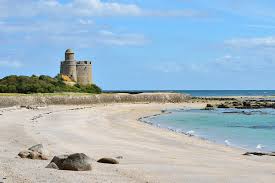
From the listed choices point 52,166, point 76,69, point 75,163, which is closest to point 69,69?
point 76,69

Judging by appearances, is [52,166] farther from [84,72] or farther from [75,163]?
[84,72]

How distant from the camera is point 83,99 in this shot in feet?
226

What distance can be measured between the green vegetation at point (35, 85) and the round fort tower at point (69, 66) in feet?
10.9

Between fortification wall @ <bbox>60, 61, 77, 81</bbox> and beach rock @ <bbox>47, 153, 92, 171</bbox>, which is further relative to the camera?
fortification wall @ <bbox>60, 61, 77, 81</bbox>

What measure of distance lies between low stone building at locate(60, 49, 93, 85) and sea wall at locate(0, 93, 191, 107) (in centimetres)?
903

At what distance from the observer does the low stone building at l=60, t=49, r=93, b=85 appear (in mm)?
83562

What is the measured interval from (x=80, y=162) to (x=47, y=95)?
5405 centimetres

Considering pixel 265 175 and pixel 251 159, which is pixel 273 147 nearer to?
pixel 251 159

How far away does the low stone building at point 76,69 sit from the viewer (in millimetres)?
83562

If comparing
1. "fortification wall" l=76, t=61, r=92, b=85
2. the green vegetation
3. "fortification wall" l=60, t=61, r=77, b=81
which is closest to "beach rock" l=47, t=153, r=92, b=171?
the green vegetation

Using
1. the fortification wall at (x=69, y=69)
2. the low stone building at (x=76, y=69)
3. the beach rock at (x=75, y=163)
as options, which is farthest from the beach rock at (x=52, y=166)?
the fortification wall at (x=69, y=69)

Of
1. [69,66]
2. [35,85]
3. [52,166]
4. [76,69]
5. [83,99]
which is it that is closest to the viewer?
[52,166]

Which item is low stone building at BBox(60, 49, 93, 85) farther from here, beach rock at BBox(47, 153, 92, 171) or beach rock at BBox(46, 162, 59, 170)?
beach rock at BBox(47, 153, 92, 171)

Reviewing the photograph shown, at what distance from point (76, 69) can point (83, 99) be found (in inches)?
728
